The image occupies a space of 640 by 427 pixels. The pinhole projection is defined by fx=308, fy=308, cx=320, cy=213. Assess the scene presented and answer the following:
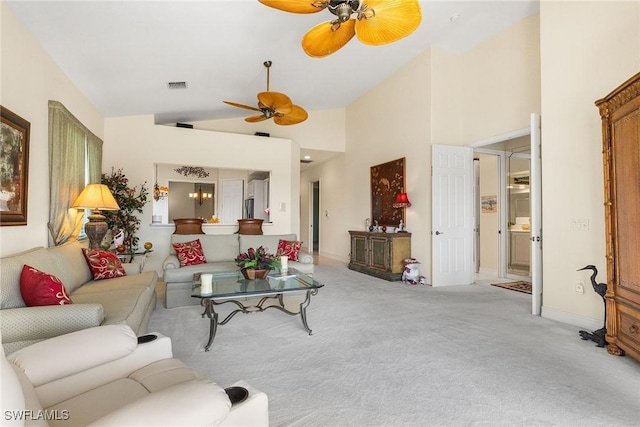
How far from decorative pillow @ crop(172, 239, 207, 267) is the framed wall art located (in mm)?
3405

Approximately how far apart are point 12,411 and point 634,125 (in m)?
3.51

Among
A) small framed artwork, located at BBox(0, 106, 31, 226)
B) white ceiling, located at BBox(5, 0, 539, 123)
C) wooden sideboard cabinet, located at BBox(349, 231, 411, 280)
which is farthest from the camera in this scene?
wooden sideboard cabinet, located at BBox(349, 231, 411, 280)

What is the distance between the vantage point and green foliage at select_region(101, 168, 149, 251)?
5.15m

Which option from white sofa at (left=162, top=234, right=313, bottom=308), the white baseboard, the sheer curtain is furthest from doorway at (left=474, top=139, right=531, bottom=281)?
the sheer curtain

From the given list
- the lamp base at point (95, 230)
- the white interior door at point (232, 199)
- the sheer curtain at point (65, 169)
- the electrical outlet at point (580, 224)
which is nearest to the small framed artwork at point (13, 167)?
the sheer curtain at point (65, 169)

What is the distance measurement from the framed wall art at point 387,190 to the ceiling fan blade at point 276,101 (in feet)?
8.23

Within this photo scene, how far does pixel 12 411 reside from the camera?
27.7 inches

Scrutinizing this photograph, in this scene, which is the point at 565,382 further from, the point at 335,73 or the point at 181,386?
the point at 335,73

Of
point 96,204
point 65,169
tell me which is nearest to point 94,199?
point 96,204

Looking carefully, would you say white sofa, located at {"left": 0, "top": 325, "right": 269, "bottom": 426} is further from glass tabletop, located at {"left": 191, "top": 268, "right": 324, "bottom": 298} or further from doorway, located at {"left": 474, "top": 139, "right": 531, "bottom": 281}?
doorway, located at {"left": 474, "top": 139, "right": 531, "bottom": 281}

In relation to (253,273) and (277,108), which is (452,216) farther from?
(253,273)

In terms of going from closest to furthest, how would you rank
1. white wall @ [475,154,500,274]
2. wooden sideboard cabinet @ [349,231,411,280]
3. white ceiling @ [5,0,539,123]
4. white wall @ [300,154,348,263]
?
1. white ceiling @ [5,0,539,123]
2. wooden sideboard cabinet @ [349,231,411,280]
3. white wall @ [475,154,500,274]
4. white wall @ [300,154,348,263]

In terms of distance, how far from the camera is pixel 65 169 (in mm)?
3488

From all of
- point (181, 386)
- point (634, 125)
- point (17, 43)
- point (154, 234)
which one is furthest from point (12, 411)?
point (154, 234)
